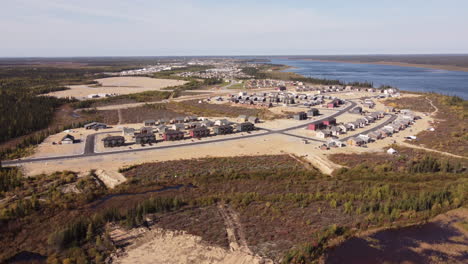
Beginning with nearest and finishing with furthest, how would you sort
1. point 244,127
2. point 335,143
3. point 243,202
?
point 243,202 → point 335,143 → point 244,127

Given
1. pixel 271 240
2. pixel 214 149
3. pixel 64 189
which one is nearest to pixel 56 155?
pixel 64 189

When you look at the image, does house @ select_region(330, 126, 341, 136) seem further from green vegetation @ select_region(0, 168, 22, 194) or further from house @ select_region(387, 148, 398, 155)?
green vegetation @ select_region(0, 168, 22, 194)

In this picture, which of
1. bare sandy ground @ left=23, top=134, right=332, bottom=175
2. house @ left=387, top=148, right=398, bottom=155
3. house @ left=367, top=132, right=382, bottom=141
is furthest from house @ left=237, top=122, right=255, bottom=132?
house @ left=387, top=148, right=398, bottom=155

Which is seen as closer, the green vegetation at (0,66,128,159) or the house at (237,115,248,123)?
the green vegetation at (0,66,128,159)

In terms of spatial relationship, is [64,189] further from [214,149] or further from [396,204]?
[396,204]

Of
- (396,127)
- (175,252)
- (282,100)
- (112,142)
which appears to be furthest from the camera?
(282,100)

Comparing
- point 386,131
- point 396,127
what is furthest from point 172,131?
point 396,127

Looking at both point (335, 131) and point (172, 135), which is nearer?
point (172, 135)

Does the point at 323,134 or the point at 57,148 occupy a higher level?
the point at 323,134

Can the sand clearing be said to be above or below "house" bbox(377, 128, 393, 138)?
below

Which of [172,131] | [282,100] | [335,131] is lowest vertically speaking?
[335,131]

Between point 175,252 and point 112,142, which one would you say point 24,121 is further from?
point 175,252

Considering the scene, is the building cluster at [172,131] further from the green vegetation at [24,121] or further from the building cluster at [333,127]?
the green vegetation at [24,121]
